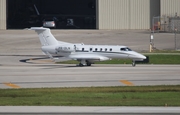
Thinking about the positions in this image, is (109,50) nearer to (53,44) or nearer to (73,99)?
(53,44)

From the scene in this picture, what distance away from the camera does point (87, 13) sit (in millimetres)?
83125

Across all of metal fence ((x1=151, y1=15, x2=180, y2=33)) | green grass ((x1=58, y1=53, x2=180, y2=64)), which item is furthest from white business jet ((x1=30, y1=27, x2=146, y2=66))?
metal fence ((x1=151, y1=15, x2=180, y2=33))

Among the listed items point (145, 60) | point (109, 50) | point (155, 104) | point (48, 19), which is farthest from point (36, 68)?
point (48, 19)

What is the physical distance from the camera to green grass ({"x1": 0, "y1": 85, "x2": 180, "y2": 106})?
771 inches

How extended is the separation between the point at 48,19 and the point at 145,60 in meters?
39.1

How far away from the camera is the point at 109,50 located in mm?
36312

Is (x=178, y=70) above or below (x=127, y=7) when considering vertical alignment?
below

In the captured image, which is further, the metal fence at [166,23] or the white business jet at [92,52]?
the metal fence at [166,23]

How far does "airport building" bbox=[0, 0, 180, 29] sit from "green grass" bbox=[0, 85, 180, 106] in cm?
4095

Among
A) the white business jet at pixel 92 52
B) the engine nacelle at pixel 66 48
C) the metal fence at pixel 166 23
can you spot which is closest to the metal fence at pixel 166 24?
the metal fence at pixel 166 23

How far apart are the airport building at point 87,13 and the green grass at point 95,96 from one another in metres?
41.0

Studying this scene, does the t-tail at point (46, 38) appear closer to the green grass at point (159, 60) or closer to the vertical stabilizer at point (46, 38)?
the vertical stabilizer at point (46, 38)

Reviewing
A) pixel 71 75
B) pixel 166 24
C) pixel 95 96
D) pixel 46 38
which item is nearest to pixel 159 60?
pixel 46 38

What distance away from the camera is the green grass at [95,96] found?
19578 millimetres
